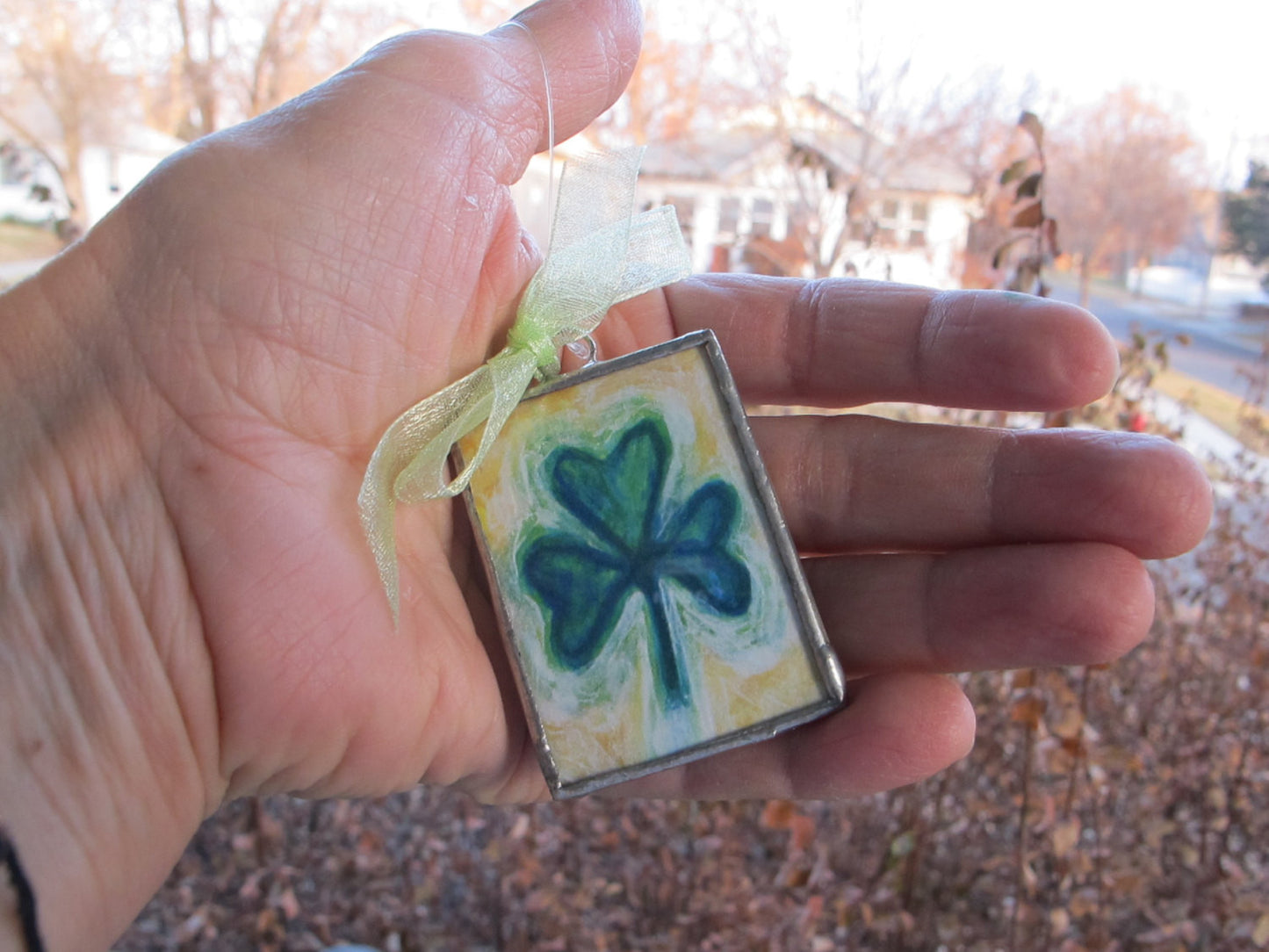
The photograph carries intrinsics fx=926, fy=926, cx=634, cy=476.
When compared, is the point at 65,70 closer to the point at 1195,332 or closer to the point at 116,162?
the point at 116,162

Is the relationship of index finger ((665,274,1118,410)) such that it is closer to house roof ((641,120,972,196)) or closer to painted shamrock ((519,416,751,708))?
painted shamrock ((519,416,751,708))

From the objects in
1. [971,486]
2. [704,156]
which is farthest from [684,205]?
[971,486]

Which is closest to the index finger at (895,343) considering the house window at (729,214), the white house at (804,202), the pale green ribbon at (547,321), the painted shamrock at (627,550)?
the pale green ribbon at (547,321)

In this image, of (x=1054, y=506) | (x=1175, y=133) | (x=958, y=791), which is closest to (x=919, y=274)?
(x=1175, y=133)

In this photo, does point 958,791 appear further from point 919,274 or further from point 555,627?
point 919,274

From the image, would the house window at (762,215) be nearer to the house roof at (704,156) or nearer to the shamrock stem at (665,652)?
the house roof at (704,156)

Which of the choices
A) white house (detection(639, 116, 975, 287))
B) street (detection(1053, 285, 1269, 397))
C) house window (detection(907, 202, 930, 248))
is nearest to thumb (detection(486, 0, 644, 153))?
white house (detection(639, 116, 975, 287))

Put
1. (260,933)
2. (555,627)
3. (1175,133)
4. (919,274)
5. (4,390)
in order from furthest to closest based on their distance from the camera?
(919,274) → (1175,133) → (260,933) → (555,627) → (4,390)
